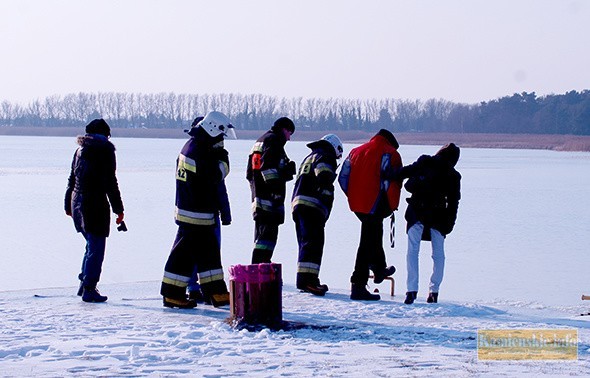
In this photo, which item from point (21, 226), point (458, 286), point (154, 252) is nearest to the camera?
point (458, 286)

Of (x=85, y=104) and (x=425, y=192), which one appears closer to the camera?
(x=425, y=192)

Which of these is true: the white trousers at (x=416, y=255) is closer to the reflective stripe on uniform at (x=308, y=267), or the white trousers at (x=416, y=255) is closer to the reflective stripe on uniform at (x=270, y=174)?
the reflective stripe on uniform at (x=308, y=267)

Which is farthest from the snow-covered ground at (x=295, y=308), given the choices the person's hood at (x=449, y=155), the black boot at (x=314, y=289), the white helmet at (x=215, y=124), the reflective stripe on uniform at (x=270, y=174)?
the white helmet at (x=215, y=124)

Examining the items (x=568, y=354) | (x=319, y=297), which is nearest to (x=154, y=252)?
(x=319, y=297)

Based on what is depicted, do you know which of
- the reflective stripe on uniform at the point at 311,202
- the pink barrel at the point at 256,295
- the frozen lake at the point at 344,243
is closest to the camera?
the pink barrel at the point at 256,295

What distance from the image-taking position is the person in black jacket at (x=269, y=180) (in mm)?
8164

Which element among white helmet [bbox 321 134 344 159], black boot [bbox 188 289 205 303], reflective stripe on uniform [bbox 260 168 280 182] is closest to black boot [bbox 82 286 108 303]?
black boot [bbox 188 289 205 303]

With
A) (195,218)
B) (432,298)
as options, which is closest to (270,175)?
(195,218)

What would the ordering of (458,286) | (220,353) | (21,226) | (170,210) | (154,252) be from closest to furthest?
1. (220,353)
2. (458,286)
3. (154,252)
4. (21,226)
5. (170,210)

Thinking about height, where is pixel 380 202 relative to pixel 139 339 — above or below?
above

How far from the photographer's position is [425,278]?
1107cm

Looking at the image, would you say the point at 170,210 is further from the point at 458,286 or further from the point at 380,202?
the point at 380,202

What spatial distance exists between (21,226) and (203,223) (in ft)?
28.3

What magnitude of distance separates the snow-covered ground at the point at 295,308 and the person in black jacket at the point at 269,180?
54 cm
